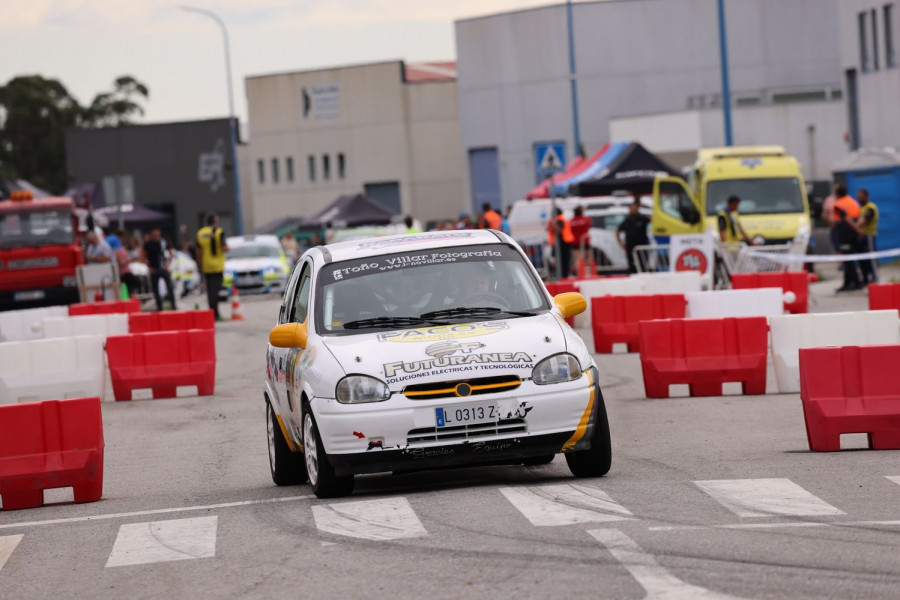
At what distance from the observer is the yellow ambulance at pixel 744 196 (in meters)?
32.0

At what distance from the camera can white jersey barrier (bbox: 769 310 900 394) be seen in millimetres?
15562

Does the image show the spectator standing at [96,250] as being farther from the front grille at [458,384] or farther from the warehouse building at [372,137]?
the warehouse building at [372,137]

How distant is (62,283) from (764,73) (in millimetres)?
45587

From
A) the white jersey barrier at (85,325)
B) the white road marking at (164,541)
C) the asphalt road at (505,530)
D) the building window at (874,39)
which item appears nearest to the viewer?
the asphalt road at (505,530)

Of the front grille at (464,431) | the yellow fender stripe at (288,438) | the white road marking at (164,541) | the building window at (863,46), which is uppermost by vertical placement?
the building window at (863,46)

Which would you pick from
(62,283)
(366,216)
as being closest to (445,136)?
(366,216)

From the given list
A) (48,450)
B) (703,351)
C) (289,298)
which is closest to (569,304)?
(289,298)

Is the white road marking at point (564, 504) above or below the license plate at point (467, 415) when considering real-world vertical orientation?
below

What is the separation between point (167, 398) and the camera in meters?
18.7

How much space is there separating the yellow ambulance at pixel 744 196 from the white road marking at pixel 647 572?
23761 millimetres

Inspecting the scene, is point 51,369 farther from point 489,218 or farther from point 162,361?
point 489,218

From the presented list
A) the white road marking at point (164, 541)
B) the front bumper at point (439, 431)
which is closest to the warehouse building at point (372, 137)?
the front bumper at point (439, 431)

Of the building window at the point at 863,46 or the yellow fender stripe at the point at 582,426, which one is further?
the building window at the point at 863,46

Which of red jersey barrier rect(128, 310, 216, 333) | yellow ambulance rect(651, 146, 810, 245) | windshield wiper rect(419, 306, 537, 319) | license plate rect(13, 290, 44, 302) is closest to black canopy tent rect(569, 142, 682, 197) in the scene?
yellow ambulance rect(651, 146, 810, 245)
